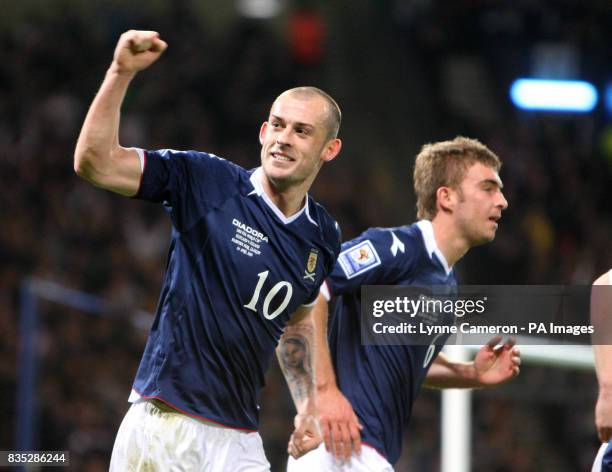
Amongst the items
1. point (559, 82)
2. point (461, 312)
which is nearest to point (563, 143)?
point (559, 82)

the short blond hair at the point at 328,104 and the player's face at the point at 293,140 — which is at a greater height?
the short blond hair at the point at 328,104

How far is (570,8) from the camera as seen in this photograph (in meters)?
13.8

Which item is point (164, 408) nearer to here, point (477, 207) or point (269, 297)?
point (269, 297)

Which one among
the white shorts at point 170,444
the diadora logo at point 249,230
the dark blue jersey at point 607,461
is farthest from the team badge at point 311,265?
the dark blue jersey at point 607,461

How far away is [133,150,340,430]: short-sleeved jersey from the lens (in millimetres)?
3600

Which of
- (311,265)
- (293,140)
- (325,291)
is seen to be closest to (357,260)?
(325,291)

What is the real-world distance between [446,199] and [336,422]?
106 centimetres

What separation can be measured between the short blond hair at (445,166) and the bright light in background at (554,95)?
866cm

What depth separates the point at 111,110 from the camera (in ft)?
10.3

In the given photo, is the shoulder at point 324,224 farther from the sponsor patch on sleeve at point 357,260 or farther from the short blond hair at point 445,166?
the short blond hair at point 445,166

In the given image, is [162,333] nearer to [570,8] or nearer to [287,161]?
[287,161]

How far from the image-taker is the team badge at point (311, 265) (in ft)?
12.7

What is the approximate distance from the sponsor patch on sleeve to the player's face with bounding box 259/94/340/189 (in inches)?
20.8
